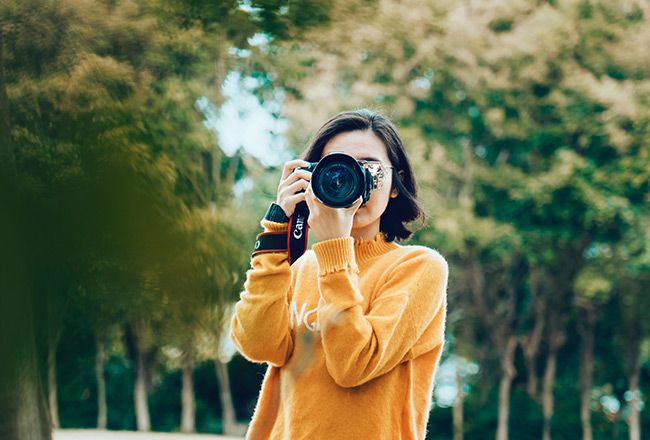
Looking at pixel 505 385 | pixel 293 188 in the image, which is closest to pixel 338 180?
pixel 293 188

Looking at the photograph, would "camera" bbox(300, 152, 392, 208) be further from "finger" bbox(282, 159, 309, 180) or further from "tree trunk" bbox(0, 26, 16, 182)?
"tree trunk" bbox(0, 26, 16, 182)

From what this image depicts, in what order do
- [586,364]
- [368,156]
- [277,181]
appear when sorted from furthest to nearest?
[586,364]
[277,181]
[368,156]

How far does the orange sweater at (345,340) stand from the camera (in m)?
1.24

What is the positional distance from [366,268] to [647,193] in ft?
30.4

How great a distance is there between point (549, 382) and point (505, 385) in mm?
901

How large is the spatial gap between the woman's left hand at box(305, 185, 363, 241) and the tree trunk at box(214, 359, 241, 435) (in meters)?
11.6

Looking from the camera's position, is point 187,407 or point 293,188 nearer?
point 293,188

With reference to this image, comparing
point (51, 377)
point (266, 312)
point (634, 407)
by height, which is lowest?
point (634, 407)

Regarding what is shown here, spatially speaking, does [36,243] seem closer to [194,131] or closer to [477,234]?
[194,131]

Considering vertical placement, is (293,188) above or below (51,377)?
above

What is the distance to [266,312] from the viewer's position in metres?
1.32

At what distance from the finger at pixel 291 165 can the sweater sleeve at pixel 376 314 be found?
17cm

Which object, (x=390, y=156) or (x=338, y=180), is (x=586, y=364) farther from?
(x=338, y=180)

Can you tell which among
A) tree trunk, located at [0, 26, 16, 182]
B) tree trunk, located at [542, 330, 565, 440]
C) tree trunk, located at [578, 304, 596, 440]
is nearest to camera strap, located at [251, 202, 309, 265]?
tree trunk, located at [0, 26, 16, 182]
